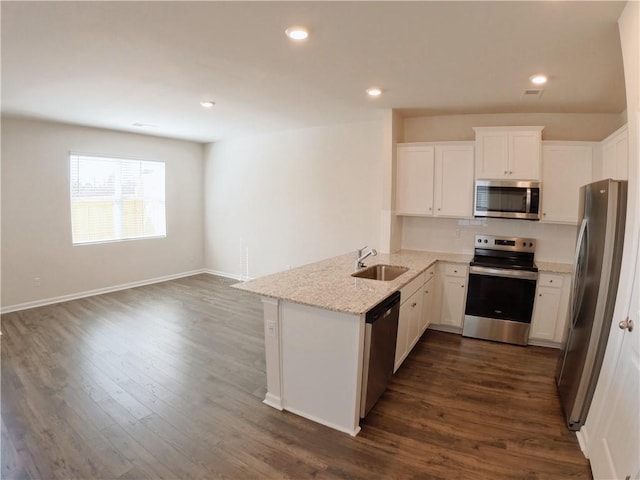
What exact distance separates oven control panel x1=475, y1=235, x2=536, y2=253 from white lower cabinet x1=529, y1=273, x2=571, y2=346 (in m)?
0.51

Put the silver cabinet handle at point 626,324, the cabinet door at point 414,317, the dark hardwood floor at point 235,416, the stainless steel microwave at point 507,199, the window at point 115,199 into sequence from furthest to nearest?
1. the window at point 115,199
2. the stainless steel microwave at point 507,199
3. the cabinet door at point 414,317
4. the dark hardwood floor at point 235,416
5. the silver cabinet handle at point 626,324

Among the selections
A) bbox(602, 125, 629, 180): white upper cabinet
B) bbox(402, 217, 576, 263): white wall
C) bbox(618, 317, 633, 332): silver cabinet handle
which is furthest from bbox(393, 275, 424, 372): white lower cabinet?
bbox(602, 125, 629, 180): white upper cabinet

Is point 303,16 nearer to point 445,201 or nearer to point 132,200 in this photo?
point 445,201

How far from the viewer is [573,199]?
3688mm

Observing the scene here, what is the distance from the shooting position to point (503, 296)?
379 centimetres

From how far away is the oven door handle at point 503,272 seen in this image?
144 inches

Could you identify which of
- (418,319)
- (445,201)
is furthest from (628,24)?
(418,319)

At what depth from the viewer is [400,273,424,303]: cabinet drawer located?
2.95m

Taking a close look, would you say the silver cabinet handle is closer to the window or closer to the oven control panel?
the oven control panel

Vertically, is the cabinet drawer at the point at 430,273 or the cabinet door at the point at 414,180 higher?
the cabinet door at the point at 414,180

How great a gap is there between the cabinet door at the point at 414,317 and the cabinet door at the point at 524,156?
5.81ft

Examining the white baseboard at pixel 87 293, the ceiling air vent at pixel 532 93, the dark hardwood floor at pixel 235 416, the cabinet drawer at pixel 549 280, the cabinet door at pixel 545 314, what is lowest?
the dark hardwood floor at pixel 235 416

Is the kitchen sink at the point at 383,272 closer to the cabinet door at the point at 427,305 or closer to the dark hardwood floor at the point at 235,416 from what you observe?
the cabinet door at the point at 427,305

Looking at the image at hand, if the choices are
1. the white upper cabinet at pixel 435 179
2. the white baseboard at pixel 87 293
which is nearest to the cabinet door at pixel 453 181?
the white upper cabinet at pixel 435 179
